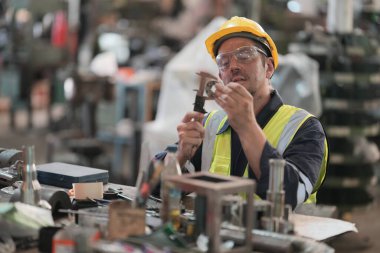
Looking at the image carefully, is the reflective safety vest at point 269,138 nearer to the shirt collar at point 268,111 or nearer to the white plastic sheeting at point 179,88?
the shirt collar at point 268,111

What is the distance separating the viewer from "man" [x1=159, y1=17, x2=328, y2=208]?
90.0 inches

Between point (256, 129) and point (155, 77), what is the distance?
4.76 metres

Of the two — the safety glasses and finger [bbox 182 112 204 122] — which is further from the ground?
the safety glasses

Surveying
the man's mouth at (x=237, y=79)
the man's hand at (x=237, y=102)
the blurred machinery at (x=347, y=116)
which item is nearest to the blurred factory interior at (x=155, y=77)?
the blurred machinery at (x=347, y=116)

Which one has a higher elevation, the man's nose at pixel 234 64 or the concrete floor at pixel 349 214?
the man's nose at pixel 234 64

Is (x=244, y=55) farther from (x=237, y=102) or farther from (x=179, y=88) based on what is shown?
(x=179, y=88)

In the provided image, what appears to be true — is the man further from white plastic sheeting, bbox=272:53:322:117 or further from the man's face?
white plastic sheeting, bbox=272:53:322:117

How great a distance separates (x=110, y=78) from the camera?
6957mm

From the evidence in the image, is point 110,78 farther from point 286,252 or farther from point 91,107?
→ point 286,252

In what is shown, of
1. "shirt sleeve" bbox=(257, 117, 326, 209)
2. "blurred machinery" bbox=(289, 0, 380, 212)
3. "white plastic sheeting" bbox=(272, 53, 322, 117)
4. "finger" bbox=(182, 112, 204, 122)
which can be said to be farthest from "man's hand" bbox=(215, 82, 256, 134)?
"blurred machinery" bbox=(289, 0, 380, 212)

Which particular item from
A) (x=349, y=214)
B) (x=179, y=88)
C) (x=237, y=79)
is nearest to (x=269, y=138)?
(x=237, y=79)

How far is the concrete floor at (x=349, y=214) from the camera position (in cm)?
467

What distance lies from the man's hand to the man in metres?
0.01

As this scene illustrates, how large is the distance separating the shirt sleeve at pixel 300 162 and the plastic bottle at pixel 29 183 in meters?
0.71
